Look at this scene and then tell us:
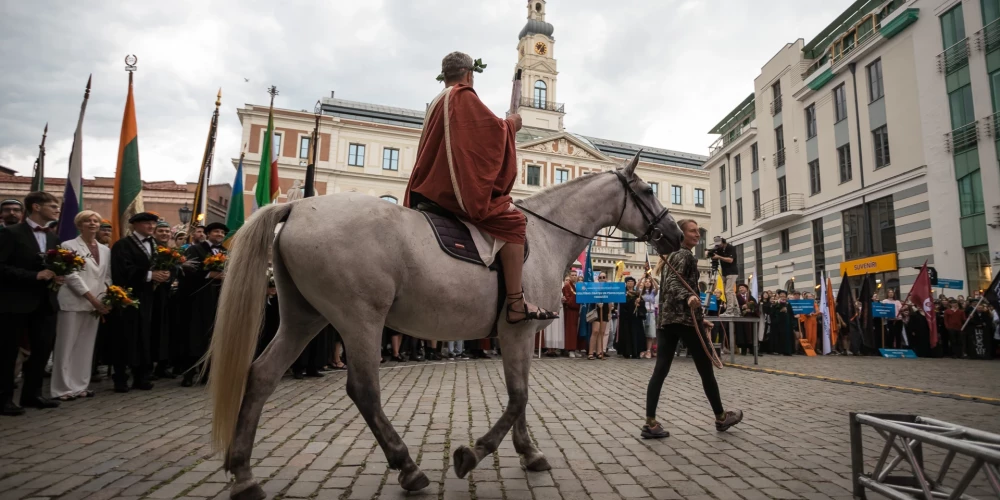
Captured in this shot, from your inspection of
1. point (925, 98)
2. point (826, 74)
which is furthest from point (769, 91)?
point (925, 98)

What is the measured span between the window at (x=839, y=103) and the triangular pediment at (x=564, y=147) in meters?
33.5

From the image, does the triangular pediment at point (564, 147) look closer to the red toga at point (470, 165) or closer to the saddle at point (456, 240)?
the red toga at point (470, 165)

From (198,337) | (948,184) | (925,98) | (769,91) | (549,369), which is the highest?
(769,91)

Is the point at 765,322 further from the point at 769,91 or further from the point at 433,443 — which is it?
the point at 769,91

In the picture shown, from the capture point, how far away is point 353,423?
5453 mm

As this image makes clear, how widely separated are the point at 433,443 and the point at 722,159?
4321 cm

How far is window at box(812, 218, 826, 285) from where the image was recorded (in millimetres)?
30391

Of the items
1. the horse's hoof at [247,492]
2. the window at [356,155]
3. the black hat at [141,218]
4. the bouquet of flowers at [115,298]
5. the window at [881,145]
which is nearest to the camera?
the horse's hoof at [247,492]

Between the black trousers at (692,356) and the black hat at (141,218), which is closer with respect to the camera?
the black trousers at (692,356)

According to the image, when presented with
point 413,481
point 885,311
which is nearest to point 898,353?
point 885,311

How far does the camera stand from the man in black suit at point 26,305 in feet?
19.5

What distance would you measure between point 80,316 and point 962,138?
2921 centimetres

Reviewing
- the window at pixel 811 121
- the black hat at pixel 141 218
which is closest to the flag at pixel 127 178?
the black hat at pixel 141 218

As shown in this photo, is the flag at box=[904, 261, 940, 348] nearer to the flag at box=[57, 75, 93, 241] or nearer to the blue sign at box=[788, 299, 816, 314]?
the blue sign at box=[788, 299, 816, 314]
